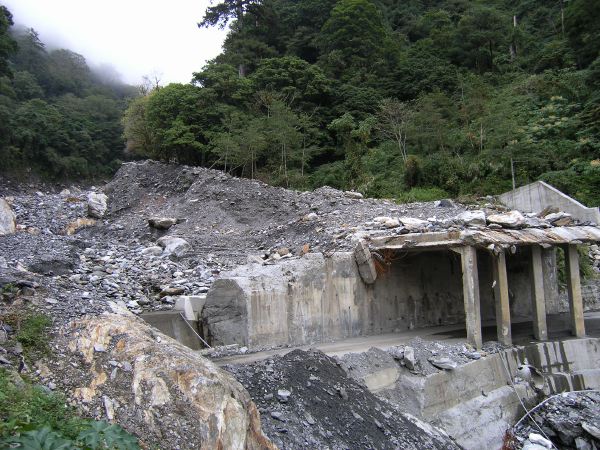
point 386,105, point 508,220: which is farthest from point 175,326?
point 386,105

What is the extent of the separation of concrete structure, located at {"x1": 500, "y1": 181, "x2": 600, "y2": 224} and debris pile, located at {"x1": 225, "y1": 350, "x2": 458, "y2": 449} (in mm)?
11739

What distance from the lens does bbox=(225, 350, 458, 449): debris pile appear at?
6883 mm

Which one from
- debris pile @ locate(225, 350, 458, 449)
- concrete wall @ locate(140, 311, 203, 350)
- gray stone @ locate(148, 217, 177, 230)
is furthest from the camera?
gray stone @ locate(148, 217, 177, 230)

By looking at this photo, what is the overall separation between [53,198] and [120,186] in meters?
3.06

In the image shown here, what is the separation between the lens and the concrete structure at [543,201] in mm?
17453

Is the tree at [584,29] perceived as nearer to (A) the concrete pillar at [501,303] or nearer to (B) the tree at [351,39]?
(B) the tree at [351,39]

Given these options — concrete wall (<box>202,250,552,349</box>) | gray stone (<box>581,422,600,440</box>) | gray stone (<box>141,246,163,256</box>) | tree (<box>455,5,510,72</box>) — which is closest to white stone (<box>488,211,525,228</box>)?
concrete wall (<box>202,250,552,349</box>)

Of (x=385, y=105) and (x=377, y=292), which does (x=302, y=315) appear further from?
(x=385, y=105)

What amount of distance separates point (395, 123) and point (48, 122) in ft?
74.4

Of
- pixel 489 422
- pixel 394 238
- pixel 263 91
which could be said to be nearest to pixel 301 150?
pixel 263 91

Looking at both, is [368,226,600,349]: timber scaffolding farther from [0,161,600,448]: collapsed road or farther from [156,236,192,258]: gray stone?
[156,236,192,258]: gray stone

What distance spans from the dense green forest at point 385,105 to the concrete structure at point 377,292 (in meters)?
8.10

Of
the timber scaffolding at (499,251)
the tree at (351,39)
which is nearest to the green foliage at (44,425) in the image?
the timber scaffolding at (499,251)

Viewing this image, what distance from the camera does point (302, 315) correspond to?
1111cm
